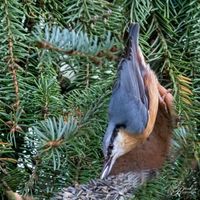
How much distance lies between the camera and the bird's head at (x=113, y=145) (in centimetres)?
88

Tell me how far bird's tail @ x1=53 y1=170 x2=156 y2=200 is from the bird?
2cm

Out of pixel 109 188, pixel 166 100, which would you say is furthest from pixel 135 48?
pixel 109 188

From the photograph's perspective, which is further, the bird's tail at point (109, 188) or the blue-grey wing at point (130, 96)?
the blue-grey wing at point (130, 96)

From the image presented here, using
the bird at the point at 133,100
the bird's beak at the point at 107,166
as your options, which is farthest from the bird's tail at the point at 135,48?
the bird's beak at the point at 107,166

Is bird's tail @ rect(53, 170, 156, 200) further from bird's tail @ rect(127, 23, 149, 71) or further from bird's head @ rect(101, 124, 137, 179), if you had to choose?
bird's tail @ rect(127, 23, 149, 71)

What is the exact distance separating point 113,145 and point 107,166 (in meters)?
0.06

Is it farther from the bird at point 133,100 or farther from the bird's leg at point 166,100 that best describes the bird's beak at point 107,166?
the bird's leg at point 166,100

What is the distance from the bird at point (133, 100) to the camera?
0.94 metres

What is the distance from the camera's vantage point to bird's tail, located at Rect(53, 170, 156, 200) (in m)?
0.83

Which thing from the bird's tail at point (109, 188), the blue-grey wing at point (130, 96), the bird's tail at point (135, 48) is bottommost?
the bird's tail at point (109, 188)

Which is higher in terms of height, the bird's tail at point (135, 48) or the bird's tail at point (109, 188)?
the bird's tail at point (135, 48)

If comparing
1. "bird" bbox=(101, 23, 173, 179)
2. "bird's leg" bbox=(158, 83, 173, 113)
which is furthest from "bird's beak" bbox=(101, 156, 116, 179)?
"bird's leg" bbox=(158, 83, 173, 113)

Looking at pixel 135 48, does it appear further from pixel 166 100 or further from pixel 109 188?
pixel 109 188

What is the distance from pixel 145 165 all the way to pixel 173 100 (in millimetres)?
119
